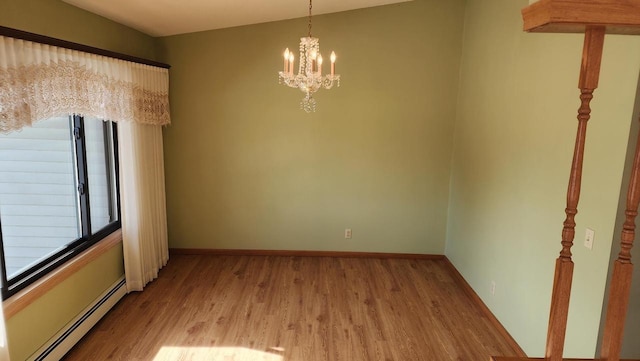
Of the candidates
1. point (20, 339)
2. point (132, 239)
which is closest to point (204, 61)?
point (132, 239)

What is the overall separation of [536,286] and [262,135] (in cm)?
315

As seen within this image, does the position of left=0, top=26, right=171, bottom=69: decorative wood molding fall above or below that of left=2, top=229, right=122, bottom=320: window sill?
above

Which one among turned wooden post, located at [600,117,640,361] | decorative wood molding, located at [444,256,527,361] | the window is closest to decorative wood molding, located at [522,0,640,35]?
turned wooden post, located at [600,117,640,361]

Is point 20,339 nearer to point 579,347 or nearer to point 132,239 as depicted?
point 132,239

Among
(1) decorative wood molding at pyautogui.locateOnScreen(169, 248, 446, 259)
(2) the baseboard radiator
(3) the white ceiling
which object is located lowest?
(2) the baseboard radiator

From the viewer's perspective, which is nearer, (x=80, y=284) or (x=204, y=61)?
(x=80, y=284)

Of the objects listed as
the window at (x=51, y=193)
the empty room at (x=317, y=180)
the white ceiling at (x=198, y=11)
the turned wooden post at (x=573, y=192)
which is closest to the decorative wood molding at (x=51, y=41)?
the empty room at (x=317, y=180)

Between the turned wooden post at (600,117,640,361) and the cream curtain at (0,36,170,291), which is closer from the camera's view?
the turned wooden post at (600,117,640,361)

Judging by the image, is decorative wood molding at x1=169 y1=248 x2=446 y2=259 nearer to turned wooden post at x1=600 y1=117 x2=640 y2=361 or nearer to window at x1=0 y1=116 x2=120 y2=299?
window at x1=0 y1=116 x2=120 y2=299

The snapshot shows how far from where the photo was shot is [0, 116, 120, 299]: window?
2619mm

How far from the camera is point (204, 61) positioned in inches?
172

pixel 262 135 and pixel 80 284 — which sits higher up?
pixel 262 135

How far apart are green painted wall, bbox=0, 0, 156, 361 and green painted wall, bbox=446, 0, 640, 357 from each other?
340 centimetres

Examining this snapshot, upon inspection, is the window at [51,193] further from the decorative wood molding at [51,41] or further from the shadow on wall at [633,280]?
the shadow on wall at [633,280]
